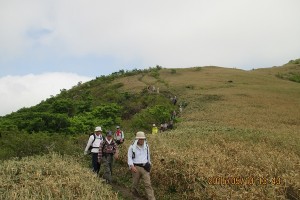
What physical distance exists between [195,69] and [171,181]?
76309mm

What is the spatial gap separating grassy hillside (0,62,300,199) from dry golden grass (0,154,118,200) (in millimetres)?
2650

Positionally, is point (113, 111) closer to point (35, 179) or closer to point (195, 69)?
point (35, 179)

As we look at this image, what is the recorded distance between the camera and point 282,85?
6612 centimetres

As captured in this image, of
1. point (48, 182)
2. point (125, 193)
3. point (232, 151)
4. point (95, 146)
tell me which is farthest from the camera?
point (232, 151)

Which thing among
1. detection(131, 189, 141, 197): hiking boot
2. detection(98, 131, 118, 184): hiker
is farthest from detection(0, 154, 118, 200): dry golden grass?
detection(98, 131, 118, 184): hiker

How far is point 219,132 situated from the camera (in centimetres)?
2602

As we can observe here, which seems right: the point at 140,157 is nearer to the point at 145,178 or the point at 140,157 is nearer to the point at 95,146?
the point at 145,178

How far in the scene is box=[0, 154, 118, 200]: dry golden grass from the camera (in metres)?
11.2

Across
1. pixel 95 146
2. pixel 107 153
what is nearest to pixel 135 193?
pixel 107 153

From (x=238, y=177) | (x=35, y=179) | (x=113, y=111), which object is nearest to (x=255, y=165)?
(x=238, y=177)

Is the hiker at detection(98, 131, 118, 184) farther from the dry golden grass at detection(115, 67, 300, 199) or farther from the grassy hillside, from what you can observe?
the dry golden grass at detection(115, 67, 300, 199)

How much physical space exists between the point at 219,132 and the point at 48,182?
642 inches
